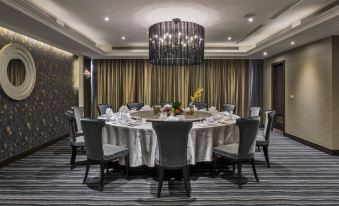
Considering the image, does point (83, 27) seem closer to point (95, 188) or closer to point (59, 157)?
point (59, 157)

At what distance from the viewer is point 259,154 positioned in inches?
205

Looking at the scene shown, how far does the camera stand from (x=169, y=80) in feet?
29.9

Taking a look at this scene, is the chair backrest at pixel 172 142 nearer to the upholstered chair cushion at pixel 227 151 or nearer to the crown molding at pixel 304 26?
the upholstered chair cushion at pixel 227 151

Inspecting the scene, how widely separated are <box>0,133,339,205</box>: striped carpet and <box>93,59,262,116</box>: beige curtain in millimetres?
4720

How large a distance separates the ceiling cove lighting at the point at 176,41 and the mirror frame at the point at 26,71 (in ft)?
8.08

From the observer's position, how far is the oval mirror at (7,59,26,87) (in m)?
4.61

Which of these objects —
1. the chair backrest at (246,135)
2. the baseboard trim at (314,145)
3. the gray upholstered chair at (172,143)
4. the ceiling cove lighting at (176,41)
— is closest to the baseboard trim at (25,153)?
the gray upholstered chair at (172,143)

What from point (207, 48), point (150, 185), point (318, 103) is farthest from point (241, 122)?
point (207, 48)

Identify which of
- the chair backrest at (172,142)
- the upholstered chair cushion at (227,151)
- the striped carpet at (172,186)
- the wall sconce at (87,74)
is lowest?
the striped carpet at (172,186)

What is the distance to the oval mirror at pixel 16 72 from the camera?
461cm

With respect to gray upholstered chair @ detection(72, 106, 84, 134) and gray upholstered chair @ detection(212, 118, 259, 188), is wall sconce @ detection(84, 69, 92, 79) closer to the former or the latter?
gray upholstered chair @ detection(72, 106, 84, 134)

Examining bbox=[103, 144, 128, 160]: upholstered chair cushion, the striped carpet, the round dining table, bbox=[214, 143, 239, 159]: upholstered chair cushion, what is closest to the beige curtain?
the striped carpet

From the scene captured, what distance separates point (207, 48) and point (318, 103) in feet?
12.3

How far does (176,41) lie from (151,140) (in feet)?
6.61
